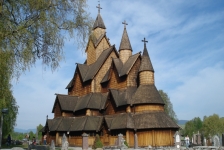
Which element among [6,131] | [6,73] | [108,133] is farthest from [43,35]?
[6,131]

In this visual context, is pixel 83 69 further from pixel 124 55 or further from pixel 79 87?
pixel 124 55

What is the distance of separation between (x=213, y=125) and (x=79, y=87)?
52.5 meters

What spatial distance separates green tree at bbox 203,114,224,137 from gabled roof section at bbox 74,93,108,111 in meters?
50.0

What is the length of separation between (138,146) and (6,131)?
24.4m

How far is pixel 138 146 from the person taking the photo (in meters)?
28.3

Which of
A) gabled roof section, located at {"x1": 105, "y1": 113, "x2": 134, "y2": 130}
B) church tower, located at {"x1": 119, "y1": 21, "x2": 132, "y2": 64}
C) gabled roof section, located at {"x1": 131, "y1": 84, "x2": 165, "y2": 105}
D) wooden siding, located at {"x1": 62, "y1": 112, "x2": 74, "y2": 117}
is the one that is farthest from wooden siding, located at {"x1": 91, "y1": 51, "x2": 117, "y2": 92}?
gabled roof section, located at {"x1": 131, "y1": 84, "x2": 165, "y2": 105}

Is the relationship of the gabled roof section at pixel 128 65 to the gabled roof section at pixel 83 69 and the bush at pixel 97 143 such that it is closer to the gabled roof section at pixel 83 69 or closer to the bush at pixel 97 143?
the gabled roof section at pixel 83 69

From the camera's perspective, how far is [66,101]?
37.8m

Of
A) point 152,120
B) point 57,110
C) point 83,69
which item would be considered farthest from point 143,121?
point 83,69

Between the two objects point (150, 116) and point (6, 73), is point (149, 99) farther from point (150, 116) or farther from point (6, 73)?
point (6, 73)

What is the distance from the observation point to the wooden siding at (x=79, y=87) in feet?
124

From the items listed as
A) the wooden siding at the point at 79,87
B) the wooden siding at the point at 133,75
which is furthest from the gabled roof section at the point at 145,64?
the wooden siding at the point at 79,87

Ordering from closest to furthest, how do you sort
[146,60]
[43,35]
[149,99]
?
[43,35] < [149,99] < [146,60]

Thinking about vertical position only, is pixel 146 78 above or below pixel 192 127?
above
